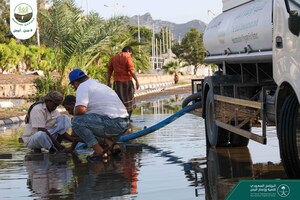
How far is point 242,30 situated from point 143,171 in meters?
2.59

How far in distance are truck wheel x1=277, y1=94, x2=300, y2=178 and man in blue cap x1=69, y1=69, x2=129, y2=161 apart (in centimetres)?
385

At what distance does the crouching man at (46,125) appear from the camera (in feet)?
42.5

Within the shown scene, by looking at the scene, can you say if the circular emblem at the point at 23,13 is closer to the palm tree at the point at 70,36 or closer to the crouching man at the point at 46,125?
the palm tree at the point at 70,36

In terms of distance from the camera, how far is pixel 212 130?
1287cm

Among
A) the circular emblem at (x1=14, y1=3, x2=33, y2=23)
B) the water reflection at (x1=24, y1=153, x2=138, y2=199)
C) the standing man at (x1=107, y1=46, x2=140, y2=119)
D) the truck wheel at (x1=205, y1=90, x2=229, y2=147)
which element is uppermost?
the circular emblem at (x1=14, y1=3, x2=33, y2=23)

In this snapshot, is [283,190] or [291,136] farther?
[291,136]

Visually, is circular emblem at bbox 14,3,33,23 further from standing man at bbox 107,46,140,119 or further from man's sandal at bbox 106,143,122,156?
man's sandal at bbox 106,143,122,156

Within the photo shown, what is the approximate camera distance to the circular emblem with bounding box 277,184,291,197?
16.7 ft

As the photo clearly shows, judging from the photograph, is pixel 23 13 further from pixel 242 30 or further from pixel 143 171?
pixel 143 171

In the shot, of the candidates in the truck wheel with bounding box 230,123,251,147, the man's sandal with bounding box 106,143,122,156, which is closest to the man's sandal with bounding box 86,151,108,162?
the man's sandal with bounding box 106,143,122,156

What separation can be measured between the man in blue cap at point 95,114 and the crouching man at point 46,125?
106cm

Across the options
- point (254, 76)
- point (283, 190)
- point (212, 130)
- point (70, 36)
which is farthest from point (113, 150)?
point (70, 36)

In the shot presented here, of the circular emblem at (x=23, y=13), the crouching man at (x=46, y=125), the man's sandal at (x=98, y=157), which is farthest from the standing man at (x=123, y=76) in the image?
the circular emblem at (x=23, y=13)

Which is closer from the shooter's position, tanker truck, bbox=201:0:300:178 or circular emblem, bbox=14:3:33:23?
tanker truck, bbox=201:0:300:178
